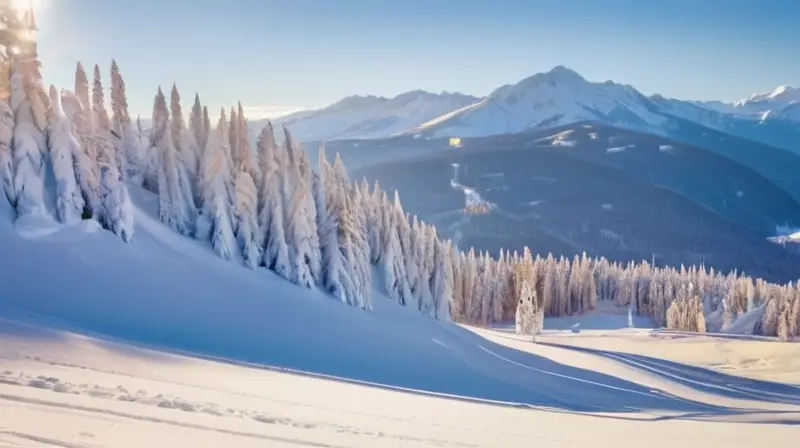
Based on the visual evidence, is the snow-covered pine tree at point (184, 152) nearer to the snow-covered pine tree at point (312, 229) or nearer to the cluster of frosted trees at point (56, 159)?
the cluster of frosted trees at point (56, 159)

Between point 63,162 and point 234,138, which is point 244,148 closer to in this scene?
point 234,138

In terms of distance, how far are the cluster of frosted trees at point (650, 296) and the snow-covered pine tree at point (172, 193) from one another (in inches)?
2472

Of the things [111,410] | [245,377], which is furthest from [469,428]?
[111,410]

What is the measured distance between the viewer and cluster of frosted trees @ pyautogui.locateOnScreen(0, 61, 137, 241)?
76.1ft

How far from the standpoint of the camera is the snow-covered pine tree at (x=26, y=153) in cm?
2289

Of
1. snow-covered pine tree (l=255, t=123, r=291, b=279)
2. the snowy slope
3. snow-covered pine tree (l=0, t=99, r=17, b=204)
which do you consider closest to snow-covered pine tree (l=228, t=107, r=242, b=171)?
snow-covered pine tree (l=255, t=123, r=291, b=279)

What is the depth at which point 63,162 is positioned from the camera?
2431 cm

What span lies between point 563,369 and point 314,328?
1213 centimetres

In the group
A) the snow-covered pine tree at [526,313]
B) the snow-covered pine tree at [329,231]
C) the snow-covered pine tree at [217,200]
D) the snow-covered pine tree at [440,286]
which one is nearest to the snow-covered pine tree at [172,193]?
the snow-covered pine tree at [217,200]

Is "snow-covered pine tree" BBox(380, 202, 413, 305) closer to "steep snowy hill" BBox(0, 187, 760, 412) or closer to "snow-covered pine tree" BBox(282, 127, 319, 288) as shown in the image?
"snow-covered pine tree" BBox(282, 127, 319, 288)

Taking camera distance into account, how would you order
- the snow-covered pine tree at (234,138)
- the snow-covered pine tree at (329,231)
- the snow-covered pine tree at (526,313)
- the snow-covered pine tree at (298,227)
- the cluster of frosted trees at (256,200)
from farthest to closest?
1. the snow-covered pine tree at (526,313)
2. the snow-covered pine tree at (234,138)
3. the snow-covered pine tree at (329,231)
4. the snow-covered pine tree at (298,227)
5. the cluster of frosted trees at (256,200)

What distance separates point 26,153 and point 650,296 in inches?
4128

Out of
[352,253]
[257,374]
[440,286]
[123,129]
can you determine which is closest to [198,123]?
[123,129]

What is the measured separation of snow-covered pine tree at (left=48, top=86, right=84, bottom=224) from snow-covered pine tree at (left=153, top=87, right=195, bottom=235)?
17.0 feet
